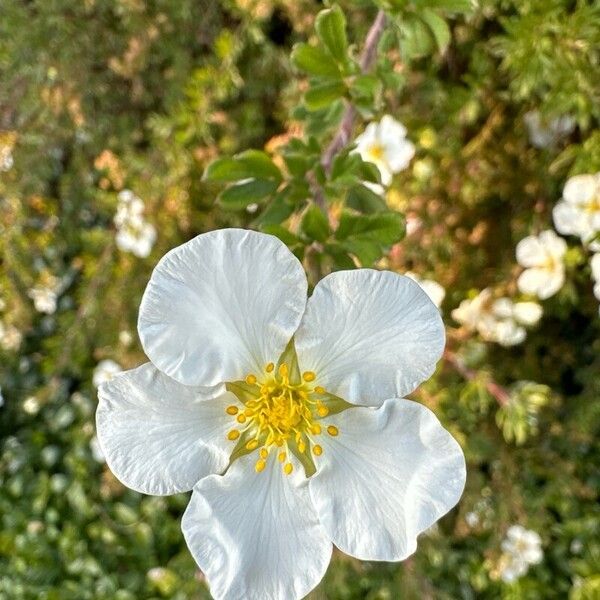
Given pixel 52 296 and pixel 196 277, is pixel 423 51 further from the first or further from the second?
pixel 52 296

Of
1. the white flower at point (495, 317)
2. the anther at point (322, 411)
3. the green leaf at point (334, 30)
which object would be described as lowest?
the white flower at point (495, 317)

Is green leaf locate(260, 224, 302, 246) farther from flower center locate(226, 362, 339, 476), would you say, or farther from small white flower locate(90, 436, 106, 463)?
small white flower locate(90, 436, 106, 463)

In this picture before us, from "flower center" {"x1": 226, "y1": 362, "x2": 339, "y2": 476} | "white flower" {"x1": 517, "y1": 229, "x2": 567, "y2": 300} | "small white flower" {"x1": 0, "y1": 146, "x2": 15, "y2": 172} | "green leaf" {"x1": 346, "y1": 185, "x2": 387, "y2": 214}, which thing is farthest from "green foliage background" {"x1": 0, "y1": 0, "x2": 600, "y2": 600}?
"flower center" {"x1": 226, "y1": 362, "x2": 339, "y2": 476}

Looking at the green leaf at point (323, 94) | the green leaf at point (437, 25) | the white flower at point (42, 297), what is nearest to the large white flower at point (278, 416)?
the green leaf at point (323, 94)

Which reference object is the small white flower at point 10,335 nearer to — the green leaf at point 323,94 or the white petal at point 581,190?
the green leaf at point 323,94

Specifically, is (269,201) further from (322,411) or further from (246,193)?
(322,411)

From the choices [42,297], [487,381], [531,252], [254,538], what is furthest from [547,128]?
[42,297]
